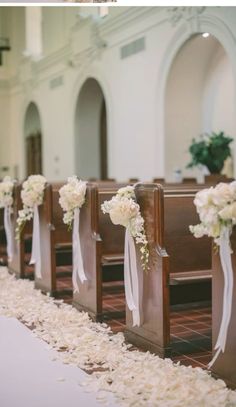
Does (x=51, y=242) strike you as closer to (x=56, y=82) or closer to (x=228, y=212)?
(x=228, y=212)

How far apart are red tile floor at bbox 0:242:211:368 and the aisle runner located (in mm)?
227

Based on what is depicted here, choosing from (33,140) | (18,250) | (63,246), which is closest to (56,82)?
(33,140)

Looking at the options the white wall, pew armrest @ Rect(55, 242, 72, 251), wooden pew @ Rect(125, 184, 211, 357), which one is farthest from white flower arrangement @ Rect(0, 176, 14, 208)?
the white wall

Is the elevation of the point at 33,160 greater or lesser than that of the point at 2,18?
lesser

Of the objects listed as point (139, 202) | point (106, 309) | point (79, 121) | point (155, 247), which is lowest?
point (106, 309)

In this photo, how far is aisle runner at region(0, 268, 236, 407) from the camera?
2.96 m

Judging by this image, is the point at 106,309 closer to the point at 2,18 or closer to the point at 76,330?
the point at 76,330

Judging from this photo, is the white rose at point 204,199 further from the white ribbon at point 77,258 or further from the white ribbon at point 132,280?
the white ribbon at point 77,258

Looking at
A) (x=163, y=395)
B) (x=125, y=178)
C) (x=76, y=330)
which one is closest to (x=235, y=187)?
(x=163, y=395)

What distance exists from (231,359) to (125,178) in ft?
27.0

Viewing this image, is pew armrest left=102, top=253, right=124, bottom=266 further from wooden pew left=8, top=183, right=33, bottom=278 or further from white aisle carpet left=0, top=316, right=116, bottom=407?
wooden pew left=8, top=183, right=33, bottom=278

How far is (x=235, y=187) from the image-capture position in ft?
9.84

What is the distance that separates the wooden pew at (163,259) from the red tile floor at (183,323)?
0.22m

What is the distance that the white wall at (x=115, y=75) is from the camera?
387 inches
